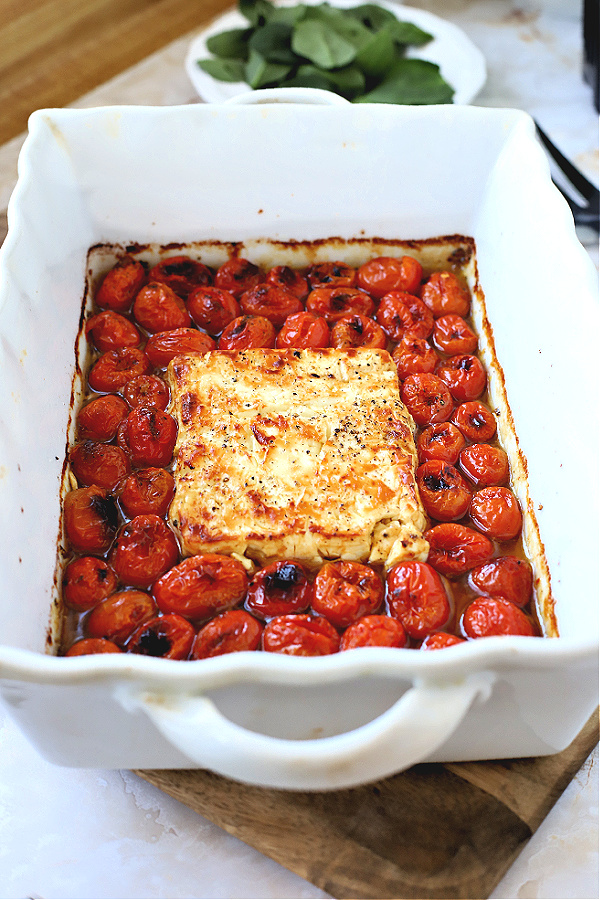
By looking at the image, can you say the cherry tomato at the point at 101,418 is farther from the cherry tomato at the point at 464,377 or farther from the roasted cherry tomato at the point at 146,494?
the cherry tomato at the point at 464,377

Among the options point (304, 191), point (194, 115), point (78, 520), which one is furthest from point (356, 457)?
point (194, 115)

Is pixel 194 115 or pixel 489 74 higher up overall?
pixel 194 115

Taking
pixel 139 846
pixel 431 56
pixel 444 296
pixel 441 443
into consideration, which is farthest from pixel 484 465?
pixel 431 56

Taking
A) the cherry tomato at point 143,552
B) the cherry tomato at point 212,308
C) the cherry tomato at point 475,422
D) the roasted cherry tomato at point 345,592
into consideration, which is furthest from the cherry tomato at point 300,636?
the cherry tomato at point 212,308

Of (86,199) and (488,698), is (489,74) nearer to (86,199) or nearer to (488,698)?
(86,199)

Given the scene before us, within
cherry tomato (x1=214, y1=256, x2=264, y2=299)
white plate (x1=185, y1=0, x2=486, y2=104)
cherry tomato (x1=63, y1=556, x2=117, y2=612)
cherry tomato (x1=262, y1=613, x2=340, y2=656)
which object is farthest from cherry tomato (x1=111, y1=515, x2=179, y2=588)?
white plate (x1=185, y1=0, x2=486, y2=104)

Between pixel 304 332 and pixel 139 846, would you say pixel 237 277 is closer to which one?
pixel 304 332
